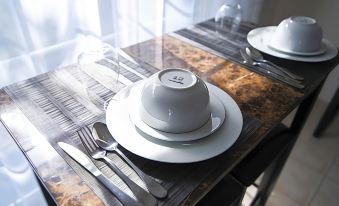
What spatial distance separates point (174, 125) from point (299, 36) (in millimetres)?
505

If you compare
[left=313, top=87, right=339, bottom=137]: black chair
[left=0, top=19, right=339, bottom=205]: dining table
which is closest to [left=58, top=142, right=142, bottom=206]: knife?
[left=0, top=19, right=339, bottom=205]: dining table

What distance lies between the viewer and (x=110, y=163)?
44cm

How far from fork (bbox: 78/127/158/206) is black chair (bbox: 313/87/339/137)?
57.8 inches

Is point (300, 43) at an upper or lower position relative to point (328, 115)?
upper

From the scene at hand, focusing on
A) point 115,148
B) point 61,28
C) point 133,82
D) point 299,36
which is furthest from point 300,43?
point 61,28

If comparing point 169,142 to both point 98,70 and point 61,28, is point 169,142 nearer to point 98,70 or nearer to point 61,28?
point 98,70

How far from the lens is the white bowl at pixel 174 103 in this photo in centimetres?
44

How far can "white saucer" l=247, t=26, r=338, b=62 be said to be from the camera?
2.43ft

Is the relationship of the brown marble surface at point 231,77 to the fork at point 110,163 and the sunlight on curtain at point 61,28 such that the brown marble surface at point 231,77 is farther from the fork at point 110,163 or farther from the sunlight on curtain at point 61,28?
the fork at point 110,163

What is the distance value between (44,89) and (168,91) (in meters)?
0.33

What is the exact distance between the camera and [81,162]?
437mm

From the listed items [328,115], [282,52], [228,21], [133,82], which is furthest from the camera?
[328,115]

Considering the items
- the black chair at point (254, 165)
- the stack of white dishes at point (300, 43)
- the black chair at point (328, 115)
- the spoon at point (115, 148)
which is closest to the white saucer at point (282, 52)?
the stack of white dishes at point (300, 43)

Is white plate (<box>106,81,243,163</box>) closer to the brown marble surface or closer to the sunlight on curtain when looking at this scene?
the brown marble surface
